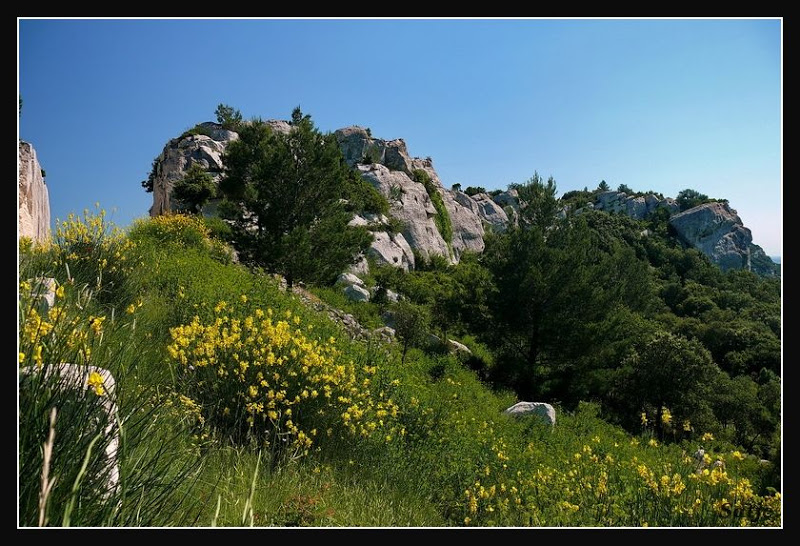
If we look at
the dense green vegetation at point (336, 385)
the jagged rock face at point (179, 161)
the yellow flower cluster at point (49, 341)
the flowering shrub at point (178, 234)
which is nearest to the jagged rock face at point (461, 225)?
the dense green vegetation at point (336, 385)

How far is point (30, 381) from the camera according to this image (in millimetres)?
1906

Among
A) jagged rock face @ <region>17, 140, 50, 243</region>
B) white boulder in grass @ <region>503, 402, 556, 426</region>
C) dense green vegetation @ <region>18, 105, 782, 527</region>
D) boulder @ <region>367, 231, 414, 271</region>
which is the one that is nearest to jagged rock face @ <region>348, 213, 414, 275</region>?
boulder @ <region>367, 231, 414, 271</region>

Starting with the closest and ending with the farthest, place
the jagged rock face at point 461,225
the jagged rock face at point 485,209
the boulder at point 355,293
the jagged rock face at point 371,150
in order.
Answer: the boulder at point 355,293, the jagged rock face at point 371,150, the jagged rock face at point 461,225, the jagged rock face at point 485,209

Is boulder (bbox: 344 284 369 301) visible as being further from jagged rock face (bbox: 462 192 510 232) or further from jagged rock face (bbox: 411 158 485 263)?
jagged rock face (bbox: 462 192 510 232)

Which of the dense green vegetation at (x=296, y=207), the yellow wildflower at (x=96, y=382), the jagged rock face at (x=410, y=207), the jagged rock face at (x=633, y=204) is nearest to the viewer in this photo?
the yellow wildflower at (x=96, y=382)

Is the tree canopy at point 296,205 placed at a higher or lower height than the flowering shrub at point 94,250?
higher

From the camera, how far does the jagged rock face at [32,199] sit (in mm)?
4789

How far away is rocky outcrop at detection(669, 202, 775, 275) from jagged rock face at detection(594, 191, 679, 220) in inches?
148

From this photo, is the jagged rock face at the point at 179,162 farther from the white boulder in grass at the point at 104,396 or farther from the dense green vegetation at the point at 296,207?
the white boulder in grass at the point at 104,396

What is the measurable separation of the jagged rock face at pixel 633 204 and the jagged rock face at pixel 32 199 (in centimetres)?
6707
